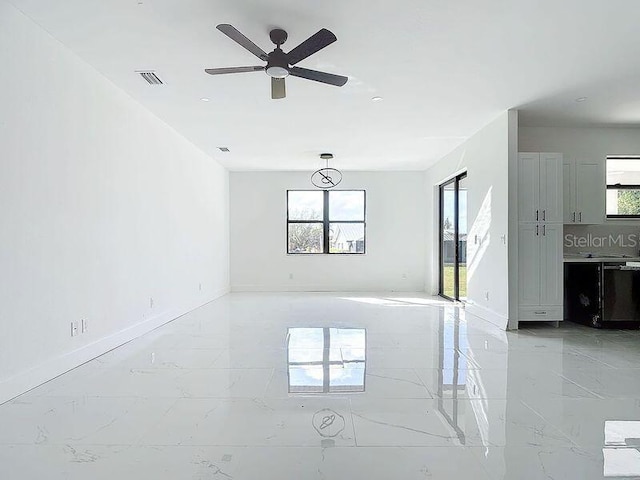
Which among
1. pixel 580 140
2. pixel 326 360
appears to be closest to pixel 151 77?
pixel 326 360

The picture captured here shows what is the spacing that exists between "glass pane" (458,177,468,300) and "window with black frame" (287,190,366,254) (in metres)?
2.55

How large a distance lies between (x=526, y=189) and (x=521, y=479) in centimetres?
419

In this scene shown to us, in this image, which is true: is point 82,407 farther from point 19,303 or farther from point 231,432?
point 231,432

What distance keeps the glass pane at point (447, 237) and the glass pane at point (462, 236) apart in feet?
1.06

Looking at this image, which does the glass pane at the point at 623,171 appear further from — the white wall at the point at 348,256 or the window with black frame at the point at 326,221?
the window with black frame at the point at 326,221

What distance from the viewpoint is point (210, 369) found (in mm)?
3686

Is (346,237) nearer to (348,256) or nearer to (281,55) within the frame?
(348,256)

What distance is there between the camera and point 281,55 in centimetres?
329

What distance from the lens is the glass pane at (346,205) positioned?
32.2ft

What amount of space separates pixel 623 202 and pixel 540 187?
166 centimetres

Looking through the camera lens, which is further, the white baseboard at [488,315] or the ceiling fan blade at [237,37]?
the white baseboard at [488,315]

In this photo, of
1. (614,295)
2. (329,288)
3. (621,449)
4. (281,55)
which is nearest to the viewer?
(621,449)

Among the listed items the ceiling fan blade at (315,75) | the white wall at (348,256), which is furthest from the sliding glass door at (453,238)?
the ceiling fan blade at (315,75)

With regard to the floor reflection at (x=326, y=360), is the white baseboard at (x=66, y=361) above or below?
above
